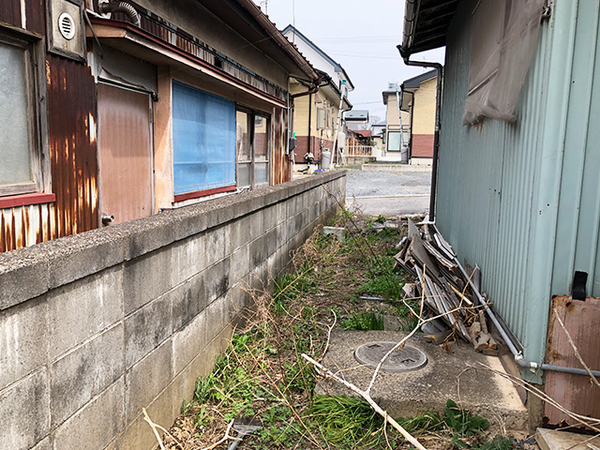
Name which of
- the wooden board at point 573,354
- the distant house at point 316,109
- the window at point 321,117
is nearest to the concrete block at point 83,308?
the wooden board at point 573,354

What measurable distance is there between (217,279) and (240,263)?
1.96ft

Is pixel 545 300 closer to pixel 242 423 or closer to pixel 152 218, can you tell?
pixel 242 423

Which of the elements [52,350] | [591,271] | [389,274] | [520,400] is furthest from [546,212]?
[389,274]

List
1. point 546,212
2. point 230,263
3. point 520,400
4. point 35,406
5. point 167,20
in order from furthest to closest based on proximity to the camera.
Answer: point 167,20, point 230,263, point 520,400, point 546,212, point 35,406

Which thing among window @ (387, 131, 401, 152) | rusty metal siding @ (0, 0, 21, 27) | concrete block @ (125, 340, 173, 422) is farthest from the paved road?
window @ (387, 131, 401, 152)

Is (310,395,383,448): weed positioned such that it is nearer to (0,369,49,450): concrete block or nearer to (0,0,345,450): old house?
(0,0,345,450): old house

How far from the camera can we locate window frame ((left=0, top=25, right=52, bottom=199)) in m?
3.98

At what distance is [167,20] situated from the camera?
6094 millimetres

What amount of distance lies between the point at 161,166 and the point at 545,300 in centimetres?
472

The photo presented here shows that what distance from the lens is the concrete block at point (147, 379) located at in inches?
102

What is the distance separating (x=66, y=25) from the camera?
4281mm

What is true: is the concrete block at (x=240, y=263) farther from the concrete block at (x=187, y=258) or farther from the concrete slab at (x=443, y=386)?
the concrete slab at (x=443, y=386)

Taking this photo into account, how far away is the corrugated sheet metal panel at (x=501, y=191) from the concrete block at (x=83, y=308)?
2.55 metres

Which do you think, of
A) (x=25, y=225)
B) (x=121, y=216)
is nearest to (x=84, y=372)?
(x=25, y=225)
